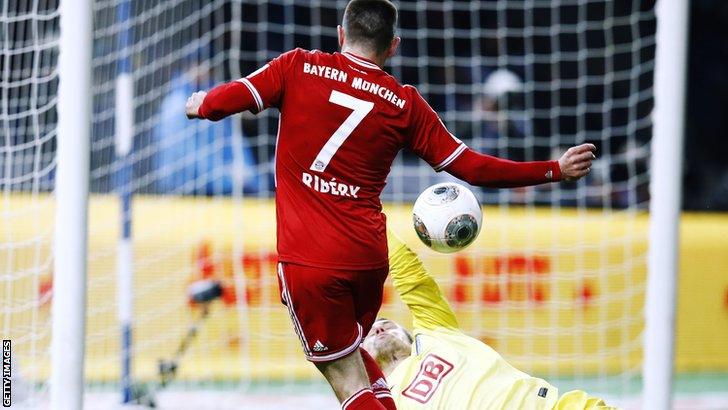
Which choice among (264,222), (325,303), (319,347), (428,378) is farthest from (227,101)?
(264,222)

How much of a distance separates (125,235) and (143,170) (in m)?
1.51

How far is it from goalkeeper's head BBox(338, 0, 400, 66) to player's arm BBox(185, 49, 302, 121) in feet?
0.74

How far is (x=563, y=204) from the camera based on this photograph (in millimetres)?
10328

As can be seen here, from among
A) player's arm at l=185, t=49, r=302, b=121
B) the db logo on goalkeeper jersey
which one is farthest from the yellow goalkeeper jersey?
player's arm at l=185, t=49, r=302, b=121

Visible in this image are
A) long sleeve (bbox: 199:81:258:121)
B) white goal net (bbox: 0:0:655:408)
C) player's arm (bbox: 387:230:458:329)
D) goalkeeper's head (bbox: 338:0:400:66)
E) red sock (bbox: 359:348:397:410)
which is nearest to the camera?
long sleeve (bbox: 199:81:258:121)

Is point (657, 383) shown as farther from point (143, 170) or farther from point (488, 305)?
point (143, 170)

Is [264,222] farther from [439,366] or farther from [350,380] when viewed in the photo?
[350,380]

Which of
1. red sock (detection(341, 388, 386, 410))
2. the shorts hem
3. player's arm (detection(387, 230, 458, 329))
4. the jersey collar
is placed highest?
the jersey collar

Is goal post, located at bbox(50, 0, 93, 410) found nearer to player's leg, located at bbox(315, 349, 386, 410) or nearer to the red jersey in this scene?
the red jersey

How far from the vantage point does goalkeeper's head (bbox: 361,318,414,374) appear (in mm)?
5367

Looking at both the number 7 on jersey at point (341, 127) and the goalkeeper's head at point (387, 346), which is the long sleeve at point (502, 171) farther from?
the goalkeeper's head at point (387, 346)

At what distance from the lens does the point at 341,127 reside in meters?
4.46

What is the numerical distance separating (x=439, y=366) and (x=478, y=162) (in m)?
0.96

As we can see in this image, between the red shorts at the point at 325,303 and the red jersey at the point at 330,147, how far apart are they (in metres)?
0.04
